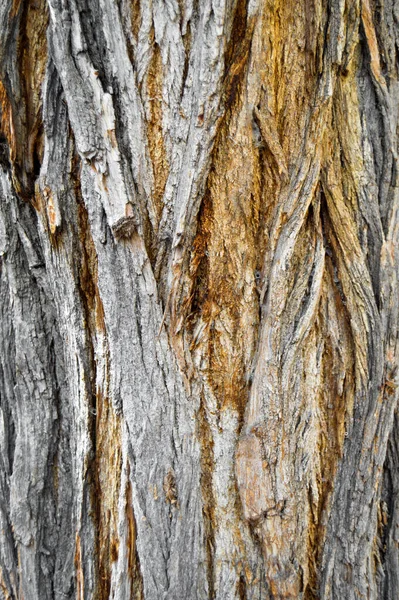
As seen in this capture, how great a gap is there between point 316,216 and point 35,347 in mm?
906

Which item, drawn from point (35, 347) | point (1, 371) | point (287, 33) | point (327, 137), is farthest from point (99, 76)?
point (1, 371)

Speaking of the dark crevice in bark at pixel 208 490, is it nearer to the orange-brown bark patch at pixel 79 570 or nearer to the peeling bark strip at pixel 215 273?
the peeling bark strip at pixel 215 273

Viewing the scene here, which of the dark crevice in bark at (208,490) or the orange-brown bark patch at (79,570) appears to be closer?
Result: the dark crevice in bark at (208,490)

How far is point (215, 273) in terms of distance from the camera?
116cm

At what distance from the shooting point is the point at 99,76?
1119 mm

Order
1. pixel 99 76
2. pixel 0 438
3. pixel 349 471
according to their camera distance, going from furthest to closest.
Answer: pixel 0 438 < pixel 349 471 < pixel 99 76

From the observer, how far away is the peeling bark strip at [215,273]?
112 centimetres

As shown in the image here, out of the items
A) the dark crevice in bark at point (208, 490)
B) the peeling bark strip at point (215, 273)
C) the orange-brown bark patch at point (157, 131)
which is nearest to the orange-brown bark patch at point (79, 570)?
the peeling bark strip at point (215, 273)

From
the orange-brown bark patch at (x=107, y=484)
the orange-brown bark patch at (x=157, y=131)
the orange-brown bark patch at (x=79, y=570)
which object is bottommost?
the orange-brown bark patch at (x=79, y=570)

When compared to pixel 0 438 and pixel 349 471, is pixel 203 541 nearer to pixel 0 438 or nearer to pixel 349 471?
pixel 349 471

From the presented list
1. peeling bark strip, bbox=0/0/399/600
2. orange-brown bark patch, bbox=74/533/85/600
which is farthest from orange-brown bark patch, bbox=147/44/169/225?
orange-brown bark patch, bbox=74/533/85/600

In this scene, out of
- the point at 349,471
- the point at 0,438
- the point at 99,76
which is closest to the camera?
the point at 99,76

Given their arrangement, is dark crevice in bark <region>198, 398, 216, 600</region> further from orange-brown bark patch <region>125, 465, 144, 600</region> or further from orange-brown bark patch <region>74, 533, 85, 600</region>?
orange-brown bark patch <region>74, 533, 85, 600</region>

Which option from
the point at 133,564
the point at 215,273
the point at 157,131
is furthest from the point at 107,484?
the point at 157,131
